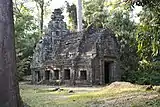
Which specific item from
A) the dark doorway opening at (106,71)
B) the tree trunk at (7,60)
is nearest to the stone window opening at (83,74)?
the dark doorway opening at (106,71)

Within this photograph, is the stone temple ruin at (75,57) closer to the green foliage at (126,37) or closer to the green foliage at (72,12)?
the green foliage at (126,37)

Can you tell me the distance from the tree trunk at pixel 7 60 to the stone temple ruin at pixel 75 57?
20.0 metres

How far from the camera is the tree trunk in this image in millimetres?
6188

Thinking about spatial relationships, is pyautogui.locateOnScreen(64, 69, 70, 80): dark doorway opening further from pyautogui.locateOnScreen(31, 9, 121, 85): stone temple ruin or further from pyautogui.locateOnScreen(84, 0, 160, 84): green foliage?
pyautogui.locateOnScreen(84, 0, 160, 84): green foliage

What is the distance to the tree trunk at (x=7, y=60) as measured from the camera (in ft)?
20.3

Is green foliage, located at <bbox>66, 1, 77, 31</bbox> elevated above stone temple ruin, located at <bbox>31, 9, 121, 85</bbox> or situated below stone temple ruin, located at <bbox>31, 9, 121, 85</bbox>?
above

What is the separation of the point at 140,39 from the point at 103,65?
14.8 metres

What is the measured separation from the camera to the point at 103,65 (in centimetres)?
2764

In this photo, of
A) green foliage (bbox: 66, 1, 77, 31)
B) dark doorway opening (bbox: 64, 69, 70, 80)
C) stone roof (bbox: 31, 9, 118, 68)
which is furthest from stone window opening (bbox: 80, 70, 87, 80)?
green foliage (bbox: 66, 1, 77, 31)

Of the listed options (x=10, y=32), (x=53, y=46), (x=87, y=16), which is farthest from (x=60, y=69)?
(x=10, y=32)

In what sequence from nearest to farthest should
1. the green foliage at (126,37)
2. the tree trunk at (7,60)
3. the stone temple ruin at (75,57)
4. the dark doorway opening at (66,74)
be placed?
the tree trunk at (7,60) < the stone temple ruin at (75,57) < the dark doorway opening at (66,74) < the green foliage at (126,37)

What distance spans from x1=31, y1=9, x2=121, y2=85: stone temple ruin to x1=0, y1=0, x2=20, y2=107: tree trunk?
20037 mm

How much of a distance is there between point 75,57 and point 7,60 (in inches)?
832

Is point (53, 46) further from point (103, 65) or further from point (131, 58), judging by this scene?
point (131, 58)
